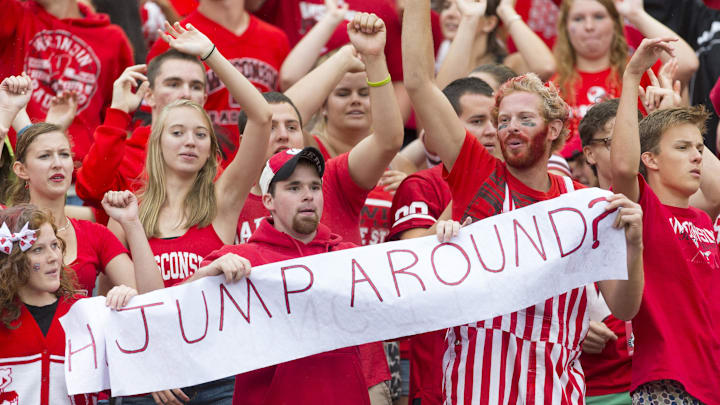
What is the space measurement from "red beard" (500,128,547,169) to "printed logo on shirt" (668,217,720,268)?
2.68ft

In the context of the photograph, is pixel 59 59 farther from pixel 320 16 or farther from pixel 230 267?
pixel 230 267

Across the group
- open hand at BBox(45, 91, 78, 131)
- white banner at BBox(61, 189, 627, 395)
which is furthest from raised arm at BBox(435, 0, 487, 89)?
white banner at BBox(61, 189, 627, 395)

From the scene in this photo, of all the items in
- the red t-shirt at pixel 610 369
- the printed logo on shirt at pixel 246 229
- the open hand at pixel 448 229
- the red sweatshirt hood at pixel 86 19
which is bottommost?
the red t-shirt at pixel 610 369

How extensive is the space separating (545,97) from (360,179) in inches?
48.2

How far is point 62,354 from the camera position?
4.86 meters

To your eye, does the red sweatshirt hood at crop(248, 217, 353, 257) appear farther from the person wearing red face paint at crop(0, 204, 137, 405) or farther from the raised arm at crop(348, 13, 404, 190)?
the raised arm at crop(348, 13, 404, 190)

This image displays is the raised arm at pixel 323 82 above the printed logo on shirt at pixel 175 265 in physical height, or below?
above

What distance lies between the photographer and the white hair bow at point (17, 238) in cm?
Answer: 485

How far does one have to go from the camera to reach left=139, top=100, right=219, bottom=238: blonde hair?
18.3 ft

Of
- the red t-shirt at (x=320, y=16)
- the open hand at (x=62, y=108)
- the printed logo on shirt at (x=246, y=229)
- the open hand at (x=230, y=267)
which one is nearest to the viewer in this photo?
the open hand at (x=230, y=267)

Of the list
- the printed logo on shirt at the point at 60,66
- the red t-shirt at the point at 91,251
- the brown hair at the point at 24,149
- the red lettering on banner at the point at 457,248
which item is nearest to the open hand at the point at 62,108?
the brown hair at the point at 24,149

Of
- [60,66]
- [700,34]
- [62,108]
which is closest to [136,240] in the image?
[62,108]

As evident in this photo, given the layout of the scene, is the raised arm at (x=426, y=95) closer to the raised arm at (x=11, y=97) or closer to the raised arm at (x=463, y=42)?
the raised arm at (x=463, y=42)

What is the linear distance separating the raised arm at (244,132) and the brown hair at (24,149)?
90 cm
